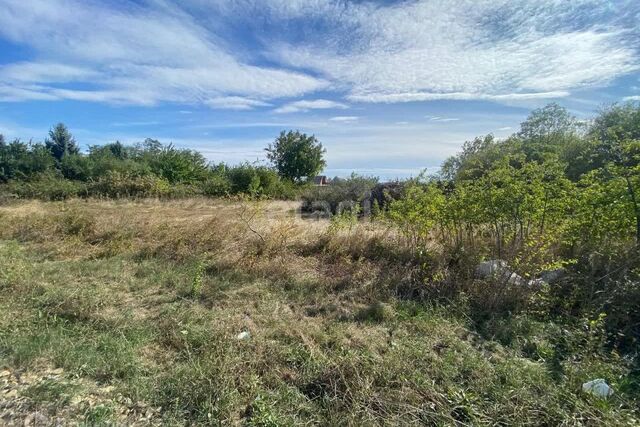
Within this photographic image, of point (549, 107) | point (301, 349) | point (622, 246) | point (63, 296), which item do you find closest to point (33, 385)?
point (63, 296)

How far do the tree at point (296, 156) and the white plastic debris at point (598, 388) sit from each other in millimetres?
30198

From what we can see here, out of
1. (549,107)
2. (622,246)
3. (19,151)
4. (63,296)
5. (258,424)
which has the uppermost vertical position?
(549,107)

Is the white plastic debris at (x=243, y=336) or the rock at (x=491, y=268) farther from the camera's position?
the rock at (x=491, y=268)

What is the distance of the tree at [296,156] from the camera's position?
31.8 meters

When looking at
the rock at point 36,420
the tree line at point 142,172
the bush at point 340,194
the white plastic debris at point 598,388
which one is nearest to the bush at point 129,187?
the tree line at point 142,172

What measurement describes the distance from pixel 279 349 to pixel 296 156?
29913 millimetres

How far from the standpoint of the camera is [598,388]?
222 centimetres

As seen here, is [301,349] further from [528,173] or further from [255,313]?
[528,173]

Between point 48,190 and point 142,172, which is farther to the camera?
point 142,172

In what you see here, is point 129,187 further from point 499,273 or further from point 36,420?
point 499,273

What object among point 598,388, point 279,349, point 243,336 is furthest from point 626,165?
point 243,336

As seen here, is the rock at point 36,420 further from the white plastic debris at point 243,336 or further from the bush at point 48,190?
the bush at point 48,190

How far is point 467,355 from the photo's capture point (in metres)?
2.74

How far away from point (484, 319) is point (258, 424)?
278cm
